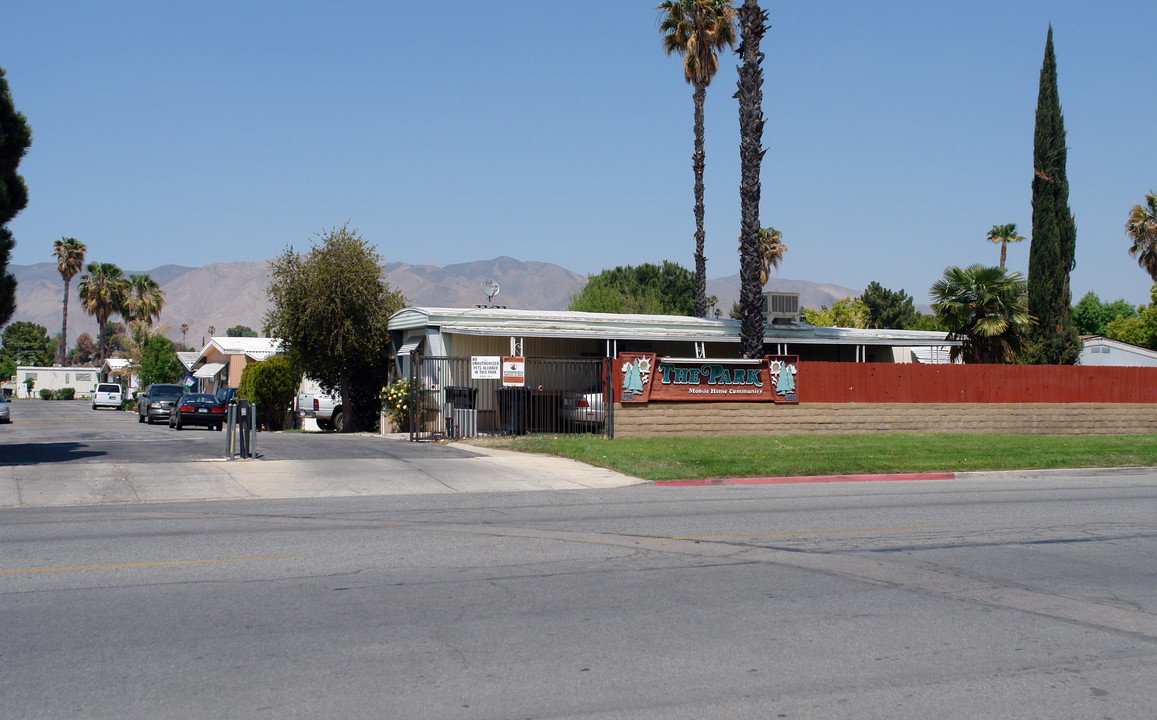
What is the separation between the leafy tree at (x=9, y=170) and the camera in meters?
17.0

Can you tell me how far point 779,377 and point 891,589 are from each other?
17.9 meters

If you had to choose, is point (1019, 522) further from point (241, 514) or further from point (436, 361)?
point (436, 361)

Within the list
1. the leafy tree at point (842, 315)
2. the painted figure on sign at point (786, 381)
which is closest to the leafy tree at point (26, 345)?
the leafy tree at point (842, 315)

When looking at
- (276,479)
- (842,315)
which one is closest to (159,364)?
(842,315)

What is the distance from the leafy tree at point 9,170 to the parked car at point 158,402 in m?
22.3

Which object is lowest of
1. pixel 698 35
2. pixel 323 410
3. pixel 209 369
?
pixel 323 410

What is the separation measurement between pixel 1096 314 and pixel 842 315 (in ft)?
64.6

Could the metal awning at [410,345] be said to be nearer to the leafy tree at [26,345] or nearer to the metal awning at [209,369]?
the metal awning at [209,369]

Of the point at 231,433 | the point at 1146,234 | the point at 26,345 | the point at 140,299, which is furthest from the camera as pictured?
the point at 26,345

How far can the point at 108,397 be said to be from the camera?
64.4 metres

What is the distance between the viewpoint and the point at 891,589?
7961 mm

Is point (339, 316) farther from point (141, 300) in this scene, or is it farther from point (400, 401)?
point (141, 300)

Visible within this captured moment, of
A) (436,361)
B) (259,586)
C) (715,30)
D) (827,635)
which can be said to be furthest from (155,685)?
(715,30)

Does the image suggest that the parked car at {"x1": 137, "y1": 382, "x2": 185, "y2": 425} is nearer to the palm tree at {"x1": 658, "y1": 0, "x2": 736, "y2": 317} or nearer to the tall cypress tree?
the palm tree at {"x1": 658, "y1": 0, "x2": 736, "y2": 317}
